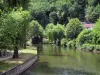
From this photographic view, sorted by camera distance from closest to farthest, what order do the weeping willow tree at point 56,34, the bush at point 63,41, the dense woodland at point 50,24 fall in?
the dense woodland at point 50,24
the bush at point 63,41
the weeping willow tree at point 56,34

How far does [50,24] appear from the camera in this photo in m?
126

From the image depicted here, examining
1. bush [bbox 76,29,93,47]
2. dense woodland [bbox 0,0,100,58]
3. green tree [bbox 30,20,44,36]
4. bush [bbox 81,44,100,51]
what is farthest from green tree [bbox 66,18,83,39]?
green tree [bbox 30,20,44,36]

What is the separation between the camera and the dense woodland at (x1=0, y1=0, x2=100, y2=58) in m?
41.0

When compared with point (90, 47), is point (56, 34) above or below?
above

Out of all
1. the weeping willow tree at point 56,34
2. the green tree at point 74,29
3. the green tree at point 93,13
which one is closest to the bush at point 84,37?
the green tree at point 74,29

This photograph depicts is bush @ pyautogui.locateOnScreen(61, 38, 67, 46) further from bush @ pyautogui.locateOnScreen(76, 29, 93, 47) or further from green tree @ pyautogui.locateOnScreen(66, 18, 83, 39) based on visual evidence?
bush @ pyautogui.locateOnScreen(76, 29, 93, 47)

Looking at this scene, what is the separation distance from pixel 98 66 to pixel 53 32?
193 ft

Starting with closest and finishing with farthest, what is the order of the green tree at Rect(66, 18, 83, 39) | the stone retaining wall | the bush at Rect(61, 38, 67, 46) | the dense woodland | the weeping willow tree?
the stone retaining wall, the dense woodland, the green tree at Rect(66, 18, 83, 39), the bush at Rect(61, 38, 67, 46), the weeping willow tree

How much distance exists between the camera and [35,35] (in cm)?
11212

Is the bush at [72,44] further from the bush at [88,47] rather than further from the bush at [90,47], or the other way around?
the bush at [90,47]

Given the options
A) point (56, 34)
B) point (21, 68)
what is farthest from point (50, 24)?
point (21, 68)

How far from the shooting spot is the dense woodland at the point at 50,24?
41.0 meters

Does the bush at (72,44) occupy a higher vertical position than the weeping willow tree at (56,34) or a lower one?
lower

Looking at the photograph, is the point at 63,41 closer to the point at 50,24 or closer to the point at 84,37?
the point at 84,37
